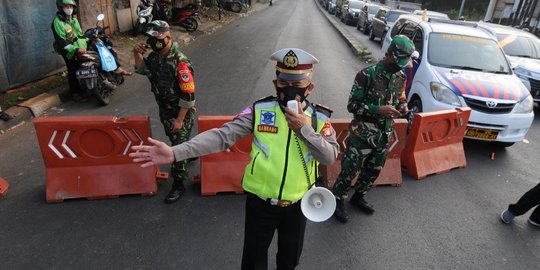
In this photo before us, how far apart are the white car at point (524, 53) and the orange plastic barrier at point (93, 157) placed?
799cm

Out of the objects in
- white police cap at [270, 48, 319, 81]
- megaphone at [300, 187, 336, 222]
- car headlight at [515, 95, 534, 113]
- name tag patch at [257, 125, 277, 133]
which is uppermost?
white police cap at [270, 48, 319, 81]

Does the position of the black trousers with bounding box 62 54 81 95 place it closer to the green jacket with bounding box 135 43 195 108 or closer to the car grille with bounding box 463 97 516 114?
the green jacket with bounding box 135 43 195 108

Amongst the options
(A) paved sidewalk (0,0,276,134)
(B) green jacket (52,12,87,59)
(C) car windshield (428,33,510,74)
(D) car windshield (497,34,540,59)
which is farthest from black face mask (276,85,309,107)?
(D) car windshield (497,34,540,59)

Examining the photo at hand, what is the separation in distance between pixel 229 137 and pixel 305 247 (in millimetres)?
1851

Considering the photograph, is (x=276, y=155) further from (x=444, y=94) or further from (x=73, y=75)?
(x=73, y=75)

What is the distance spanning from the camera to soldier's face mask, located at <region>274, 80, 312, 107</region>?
215 centimetres

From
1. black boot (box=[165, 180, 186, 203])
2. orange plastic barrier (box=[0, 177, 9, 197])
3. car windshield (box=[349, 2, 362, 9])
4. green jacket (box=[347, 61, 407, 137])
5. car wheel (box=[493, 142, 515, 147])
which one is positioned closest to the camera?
green jacket (box=[347, 61, 407, 137])

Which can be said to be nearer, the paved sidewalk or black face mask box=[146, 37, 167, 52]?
black face mask box=[146, 37, 167, 52]

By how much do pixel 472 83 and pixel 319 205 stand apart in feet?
16.1

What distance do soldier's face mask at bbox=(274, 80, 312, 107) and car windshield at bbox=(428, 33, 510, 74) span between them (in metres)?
5.33

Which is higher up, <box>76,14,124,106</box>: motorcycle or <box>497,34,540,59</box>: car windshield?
<box>497,34,540,59</box>: car windshield

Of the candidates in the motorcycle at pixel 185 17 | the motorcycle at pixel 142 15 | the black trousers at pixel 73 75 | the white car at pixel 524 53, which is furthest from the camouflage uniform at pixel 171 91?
the motorcycle at pixel 185 17

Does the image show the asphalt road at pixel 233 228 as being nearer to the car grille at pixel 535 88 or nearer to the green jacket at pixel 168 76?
the green jacket at pixel 168 76

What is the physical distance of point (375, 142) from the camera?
3.79m
